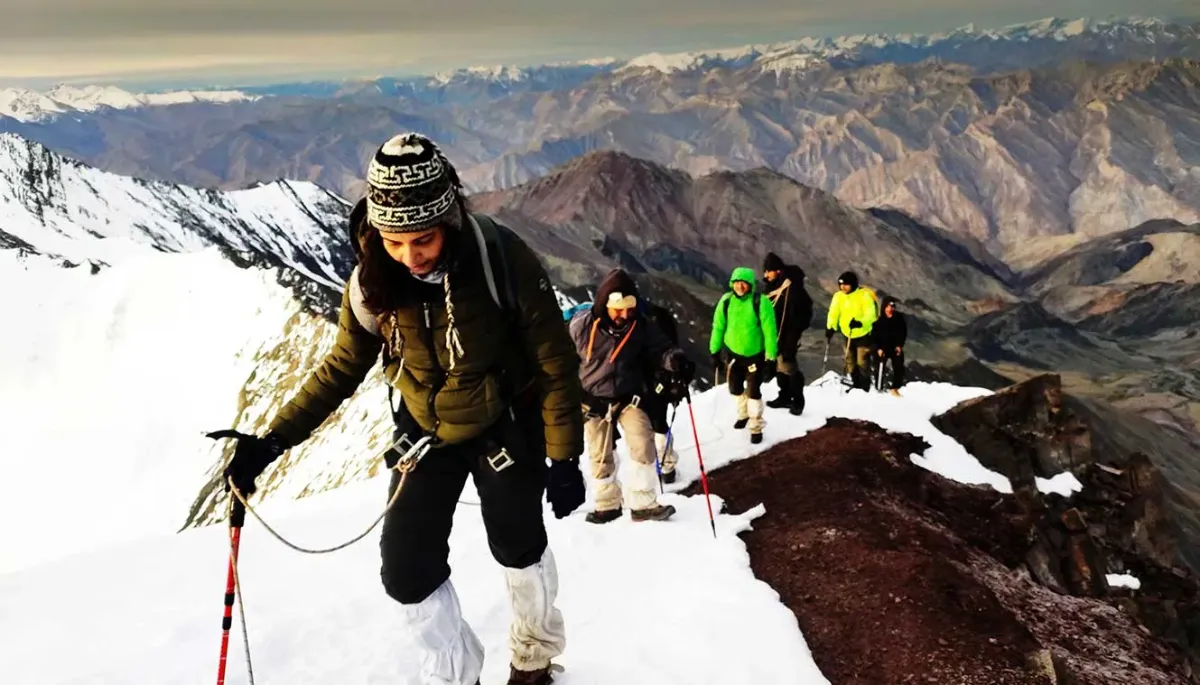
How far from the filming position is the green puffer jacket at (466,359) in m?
4.43

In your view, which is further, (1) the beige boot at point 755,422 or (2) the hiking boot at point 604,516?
(1) the beige boot at point 755,422

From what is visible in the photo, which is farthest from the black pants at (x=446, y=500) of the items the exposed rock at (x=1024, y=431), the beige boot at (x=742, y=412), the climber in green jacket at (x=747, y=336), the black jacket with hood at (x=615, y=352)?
the exposed rock at (x=1024, y=431)

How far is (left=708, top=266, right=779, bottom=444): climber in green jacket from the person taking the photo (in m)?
12.6

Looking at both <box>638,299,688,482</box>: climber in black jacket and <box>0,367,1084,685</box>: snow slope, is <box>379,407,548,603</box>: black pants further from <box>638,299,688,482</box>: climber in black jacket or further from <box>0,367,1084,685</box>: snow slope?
<box>638,299,688,482</box>: climber in black jacket

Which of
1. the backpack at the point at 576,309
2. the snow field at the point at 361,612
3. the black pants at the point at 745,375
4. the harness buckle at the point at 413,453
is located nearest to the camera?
the harness buckle at the point at 413,453

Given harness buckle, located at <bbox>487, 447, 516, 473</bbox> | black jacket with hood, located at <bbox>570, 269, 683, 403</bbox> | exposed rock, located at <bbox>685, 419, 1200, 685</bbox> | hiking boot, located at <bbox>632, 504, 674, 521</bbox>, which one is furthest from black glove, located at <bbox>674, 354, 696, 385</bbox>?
harness buckle, located at <bbox>487, 447, 516, 473</bbox>

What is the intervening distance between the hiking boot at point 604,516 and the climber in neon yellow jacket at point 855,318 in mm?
9125

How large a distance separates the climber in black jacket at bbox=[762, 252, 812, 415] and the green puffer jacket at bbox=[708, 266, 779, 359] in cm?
201

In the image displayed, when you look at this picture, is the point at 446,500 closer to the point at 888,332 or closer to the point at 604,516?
the point at 604,516

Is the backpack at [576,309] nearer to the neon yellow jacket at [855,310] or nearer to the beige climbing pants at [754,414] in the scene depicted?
the beige climbing pants at [754,414]

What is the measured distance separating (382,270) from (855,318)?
15.1m

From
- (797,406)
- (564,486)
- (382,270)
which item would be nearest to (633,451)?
(564,486)

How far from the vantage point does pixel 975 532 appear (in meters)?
12.7

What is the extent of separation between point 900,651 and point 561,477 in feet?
11.9
